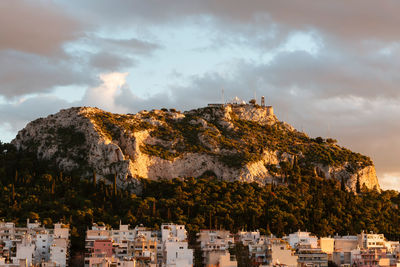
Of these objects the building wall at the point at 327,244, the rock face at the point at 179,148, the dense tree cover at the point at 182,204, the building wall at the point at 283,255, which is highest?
the rock face at the point at 179,148

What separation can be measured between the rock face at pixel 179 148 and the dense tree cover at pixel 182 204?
114 inches

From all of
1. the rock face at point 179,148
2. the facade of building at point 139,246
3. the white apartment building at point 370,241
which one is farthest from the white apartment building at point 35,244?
the white apartment building at point 370,241

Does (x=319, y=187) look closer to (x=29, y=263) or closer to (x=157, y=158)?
(x=157, y=158)

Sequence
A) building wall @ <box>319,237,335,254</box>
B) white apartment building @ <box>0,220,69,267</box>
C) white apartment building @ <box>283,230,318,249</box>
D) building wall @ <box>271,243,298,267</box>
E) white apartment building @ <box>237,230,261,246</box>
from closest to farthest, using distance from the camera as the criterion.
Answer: white apartment building @ <box>0,220,69,267</box>
building wall @ <box>271,243,298,267</box>
white apartment building @ <box>237,230,261,246</box>
white apartment building @ <box>283,230,318,249</box>
building wall @ <box>319,237,335,254</box>

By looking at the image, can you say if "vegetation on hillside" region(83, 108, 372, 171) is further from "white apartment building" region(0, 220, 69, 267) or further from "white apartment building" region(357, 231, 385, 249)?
"white apartment building" region(0, 220, 69, 267)

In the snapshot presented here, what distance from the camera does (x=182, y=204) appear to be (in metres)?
129

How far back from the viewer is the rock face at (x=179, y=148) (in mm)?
139375

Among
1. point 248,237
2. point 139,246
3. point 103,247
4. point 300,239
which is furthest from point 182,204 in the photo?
point 103,247

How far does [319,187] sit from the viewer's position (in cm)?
14988

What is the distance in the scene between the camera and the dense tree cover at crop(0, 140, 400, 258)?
125 m

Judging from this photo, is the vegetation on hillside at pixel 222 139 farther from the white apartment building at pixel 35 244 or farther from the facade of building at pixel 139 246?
the white apartment building at pixel 35 244

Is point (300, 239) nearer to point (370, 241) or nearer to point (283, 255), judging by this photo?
point (283, 255)

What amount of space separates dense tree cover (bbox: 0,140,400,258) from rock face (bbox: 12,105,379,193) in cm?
290

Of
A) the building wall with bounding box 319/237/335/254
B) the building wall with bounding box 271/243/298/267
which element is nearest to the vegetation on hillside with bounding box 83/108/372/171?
the building wall with bounding box 319/237/335/254
